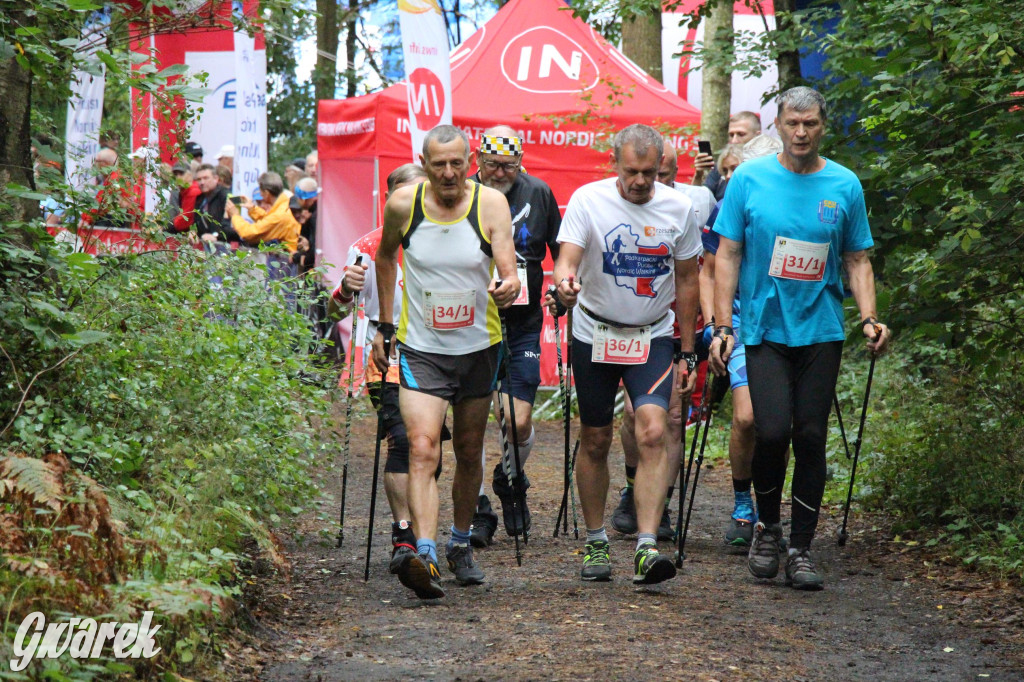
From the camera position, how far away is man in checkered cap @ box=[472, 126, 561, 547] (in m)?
7.25

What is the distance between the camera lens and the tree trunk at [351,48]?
29.0m

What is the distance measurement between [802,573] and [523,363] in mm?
2021

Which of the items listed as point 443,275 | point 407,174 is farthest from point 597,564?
point 407,174

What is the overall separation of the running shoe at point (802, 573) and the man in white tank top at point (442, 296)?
1.58m

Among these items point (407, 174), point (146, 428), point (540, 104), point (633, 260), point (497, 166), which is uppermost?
point (540, 104)

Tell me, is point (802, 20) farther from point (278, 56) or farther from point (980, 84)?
point (278, 56)

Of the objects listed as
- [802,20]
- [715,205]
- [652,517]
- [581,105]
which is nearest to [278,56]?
[581,105]

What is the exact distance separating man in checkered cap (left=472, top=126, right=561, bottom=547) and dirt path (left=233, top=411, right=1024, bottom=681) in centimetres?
21

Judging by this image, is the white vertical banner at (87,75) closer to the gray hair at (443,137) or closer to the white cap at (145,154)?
the white cap at (145,154)

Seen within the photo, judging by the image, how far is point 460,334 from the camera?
601cm

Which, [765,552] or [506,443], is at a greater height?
[506,443]

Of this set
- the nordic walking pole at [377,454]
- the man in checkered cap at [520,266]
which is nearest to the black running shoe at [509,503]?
the man in checkered cap at [520,266]

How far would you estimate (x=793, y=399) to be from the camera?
20.5ft

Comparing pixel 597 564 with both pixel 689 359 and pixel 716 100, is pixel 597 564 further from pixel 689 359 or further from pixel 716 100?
pixel 716 100
